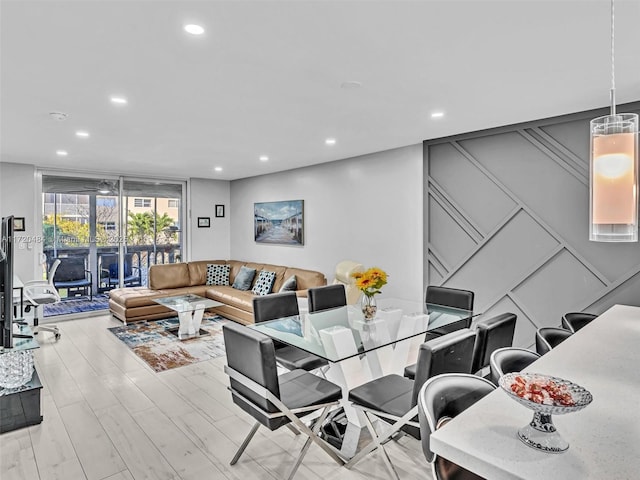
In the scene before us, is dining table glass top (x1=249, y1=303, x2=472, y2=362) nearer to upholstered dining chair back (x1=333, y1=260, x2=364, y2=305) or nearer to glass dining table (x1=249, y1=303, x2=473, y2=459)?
glass dining table (x1=249, y1=303, x2=473, y2=459)

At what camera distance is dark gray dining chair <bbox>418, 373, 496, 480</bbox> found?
1.25 metres

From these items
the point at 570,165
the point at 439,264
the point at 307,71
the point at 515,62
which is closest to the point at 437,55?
the point at 515,62

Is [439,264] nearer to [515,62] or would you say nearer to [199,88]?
[515,62]

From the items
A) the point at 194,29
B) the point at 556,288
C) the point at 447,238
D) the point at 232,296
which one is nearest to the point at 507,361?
the point at 556,288

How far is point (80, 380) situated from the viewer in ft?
12.4

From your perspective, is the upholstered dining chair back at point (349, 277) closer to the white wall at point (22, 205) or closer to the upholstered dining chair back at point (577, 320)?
the upholstered dining chair back at point (577, 320)

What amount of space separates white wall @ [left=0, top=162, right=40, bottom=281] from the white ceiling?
6.69 feet

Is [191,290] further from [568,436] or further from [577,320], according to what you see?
[568,436]

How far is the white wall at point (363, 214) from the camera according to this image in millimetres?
4750

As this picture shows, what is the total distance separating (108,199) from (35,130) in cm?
313

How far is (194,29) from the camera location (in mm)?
1957

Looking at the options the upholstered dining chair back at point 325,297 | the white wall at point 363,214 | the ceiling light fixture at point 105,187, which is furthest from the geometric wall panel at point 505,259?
the ceiling light fixture at point 105,187

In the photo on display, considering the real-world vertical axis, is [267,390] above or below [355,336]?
below

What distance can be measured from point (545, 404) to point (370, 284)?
6.73 feet
